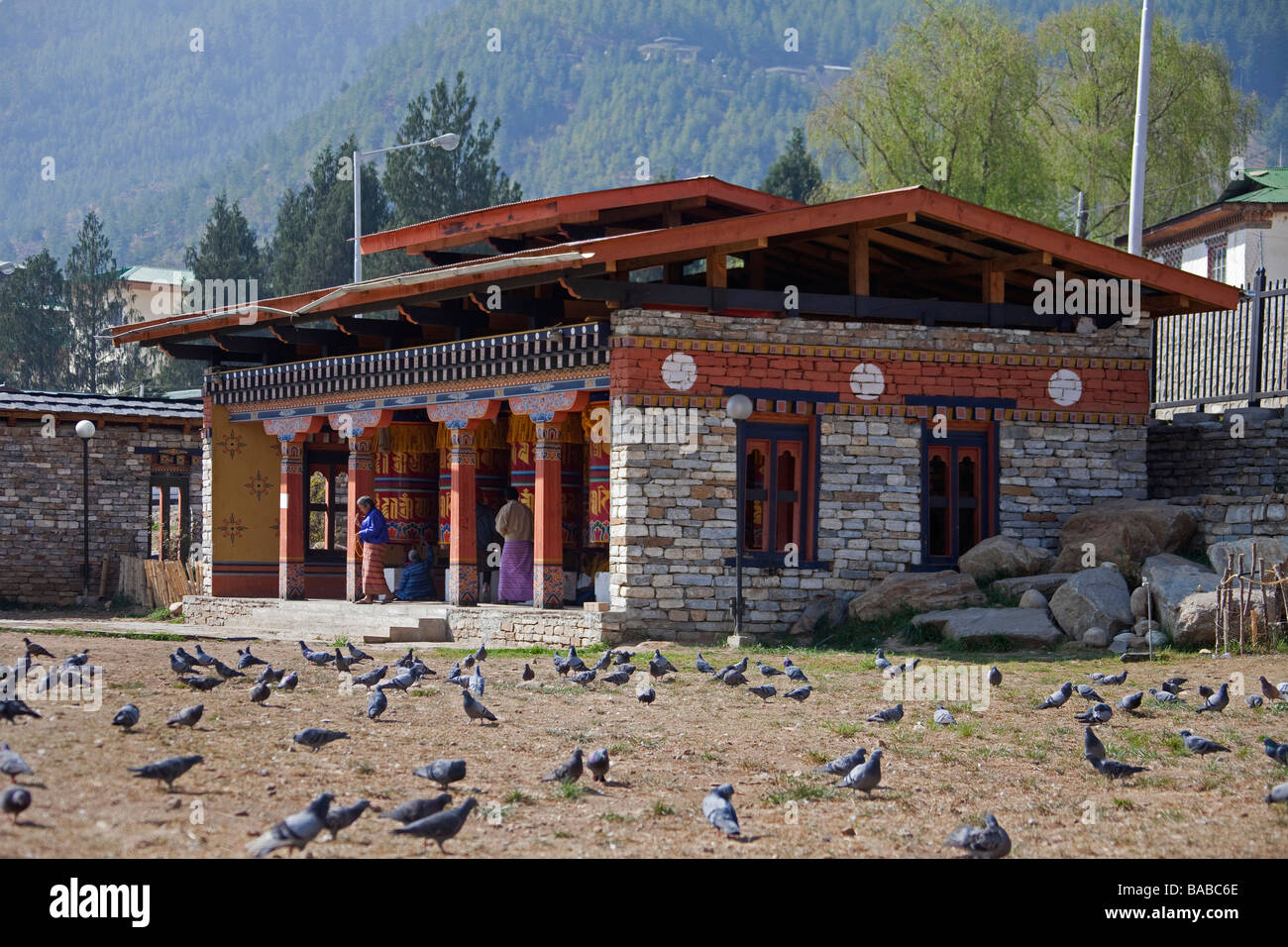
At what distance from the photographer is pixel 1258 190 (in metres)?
36.3

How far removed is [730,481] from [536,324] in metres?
3.93

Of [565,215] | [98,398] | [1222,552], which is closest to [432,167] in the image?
[98,398]

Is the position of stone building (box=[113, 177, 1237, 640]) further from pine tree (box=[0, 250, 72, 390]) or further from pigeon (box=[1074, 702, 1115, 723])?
pine tree (box=[0, 250, 72, 390])

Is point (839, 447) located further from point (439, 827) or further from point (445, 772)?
point (439, 827)

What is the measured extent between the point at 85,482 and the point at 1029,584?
729 inches

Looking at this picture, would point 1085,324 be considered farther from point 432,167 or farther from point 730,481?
point 432,167

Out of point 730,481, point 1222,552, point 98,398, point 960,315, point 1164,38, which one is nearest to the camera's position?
point 1222,552

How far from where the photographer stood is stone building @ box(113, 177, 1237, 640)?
62.4 feet

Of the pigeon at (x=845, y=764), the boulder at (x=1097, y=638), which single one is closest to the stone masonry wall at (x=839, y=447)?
the boulder at (x=1097, y=638)

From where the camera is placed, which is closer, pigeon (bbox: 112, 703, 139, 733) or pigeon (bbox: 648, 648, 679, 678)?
pigeon (bbox: 112, 703, 139, 733)

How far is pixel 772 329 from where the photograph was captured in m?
19.5

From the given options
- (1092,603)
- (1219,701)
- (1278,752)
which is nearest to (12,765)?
(1278,752)

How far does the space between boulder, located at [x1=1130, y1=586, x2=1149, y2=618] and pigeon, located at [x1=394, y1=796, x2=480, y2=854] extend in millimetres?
11170

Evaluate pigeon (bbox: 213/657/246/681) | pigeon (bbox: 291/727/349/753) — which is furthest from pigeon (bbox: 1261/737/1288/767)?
pigeon (bbox: 213/657/246/681)
